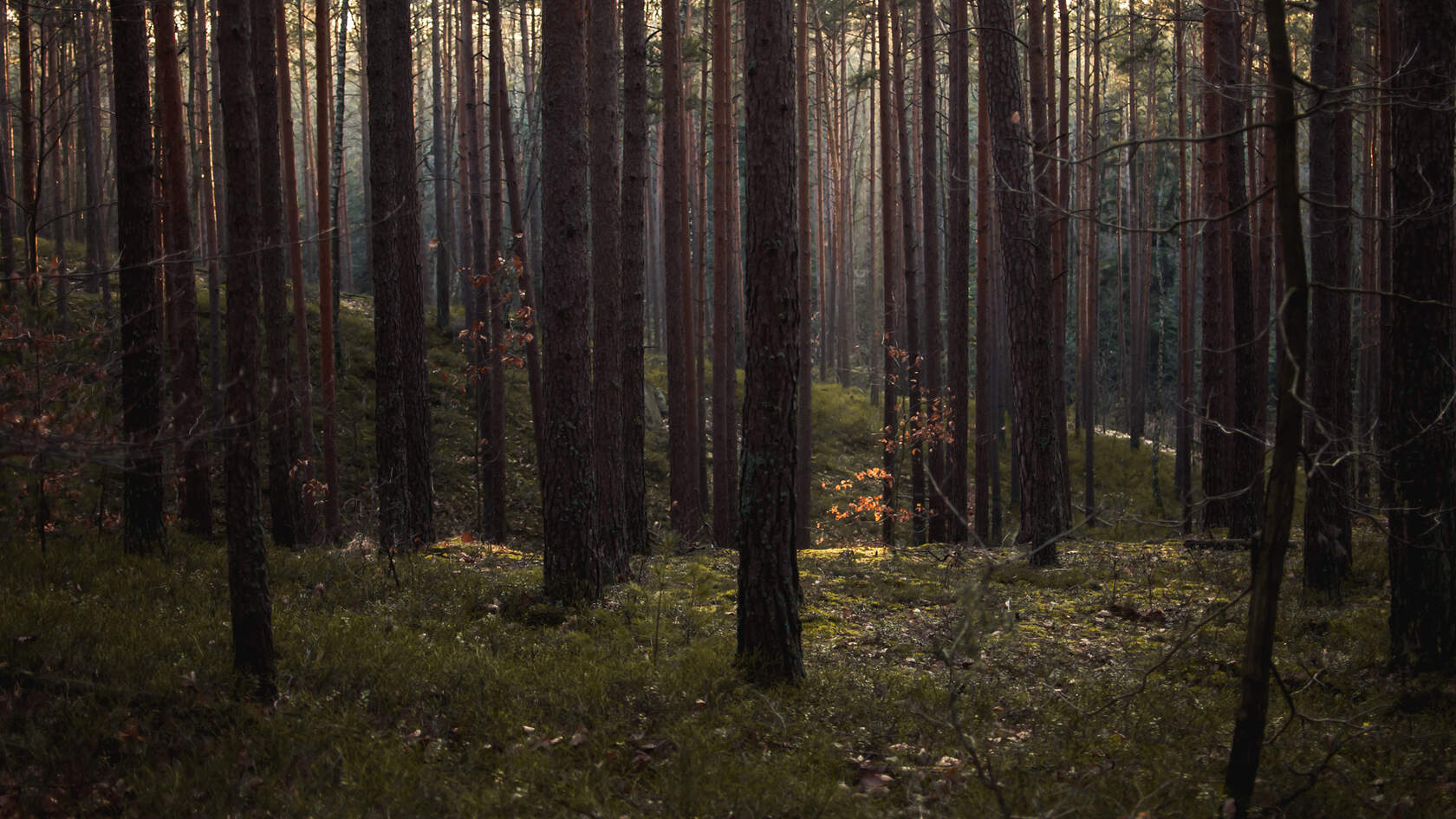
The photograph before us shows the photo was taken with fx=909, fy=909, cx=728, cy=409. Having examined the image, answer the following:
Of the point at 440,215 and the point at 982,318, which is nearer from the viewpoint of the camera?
the point at 982,318

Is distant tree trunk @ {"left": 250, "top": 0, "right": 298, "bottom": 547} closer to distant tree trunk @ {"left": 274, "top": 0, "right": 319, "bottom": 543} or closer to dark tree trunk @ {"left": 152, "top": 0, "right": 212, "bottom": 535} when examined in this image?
distant tree trunk @ {"left": 274, "top": 0, "right": 319, "bottom": 543}

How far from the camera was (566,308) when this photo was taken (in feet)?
26.3

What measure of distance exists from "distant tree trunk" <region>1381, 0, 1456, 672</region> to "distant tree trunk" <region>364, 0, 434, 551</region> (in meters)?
9.15

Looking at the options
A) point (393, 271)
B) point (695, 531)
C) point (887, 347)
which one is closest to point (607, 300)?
point (393, 271)

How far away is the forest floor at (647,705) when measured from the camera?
14.3 feet

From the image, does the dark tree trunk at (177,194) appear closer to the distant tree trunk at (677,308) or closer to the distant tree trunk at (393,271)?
the distant tree trunk at (393,271)

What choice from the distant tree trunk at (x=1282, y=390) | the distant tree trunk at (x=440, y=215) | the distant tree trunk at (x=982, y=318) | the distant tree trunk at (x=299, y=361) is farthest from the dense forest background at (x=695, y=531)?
the distant tree trunk at (x=440, y=215)

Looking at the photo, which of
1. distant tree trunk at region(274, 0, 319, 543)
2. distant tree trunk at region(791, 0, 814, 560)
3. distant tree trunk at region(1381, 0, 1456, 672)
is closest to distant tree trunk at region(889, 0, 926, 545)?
distant tree trunk at region(791, 0, 814, 560)

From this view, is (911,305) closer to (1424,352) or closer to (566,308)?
(566,308)

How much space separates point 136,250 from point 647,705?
6120 millimetres

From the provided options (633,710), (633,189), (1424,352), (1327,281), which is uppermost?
(633,189)

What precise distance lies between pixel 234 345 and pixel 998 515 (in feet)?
57.8

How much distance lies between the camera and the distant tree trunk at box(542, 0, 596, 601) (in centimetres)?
797

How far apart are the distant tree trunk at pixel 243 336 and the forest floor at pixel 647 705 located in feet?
0.97
